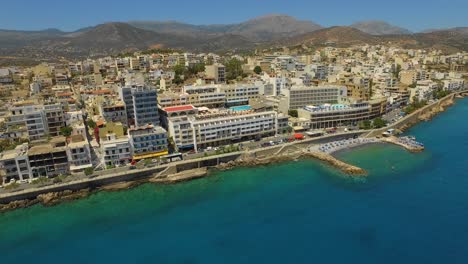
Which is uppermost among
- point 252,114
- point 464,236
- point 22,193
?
point 252,114

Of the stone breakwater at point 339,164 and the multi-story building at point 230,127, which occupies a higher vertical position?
the multi-story building at point 230,127

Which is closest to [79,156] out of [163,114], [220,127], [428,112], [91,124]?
[91,124]

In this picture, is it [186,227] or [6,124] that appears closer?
[186,227]

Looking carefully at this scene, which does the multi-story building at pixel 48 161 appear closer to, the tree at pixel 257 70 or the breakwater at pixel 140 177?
the breakwater at pixel 140 177

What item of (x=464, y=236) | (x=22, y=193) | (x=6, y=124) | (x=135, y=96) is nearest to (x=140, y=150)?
(x=135, y=96)

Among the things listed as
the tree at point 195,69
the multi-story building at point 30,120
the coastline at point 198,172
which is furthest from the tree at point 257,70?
the multi-story building at point 30,120

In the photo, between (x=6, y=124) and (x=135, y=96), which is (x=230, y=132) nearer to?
(x=135, y=96)
